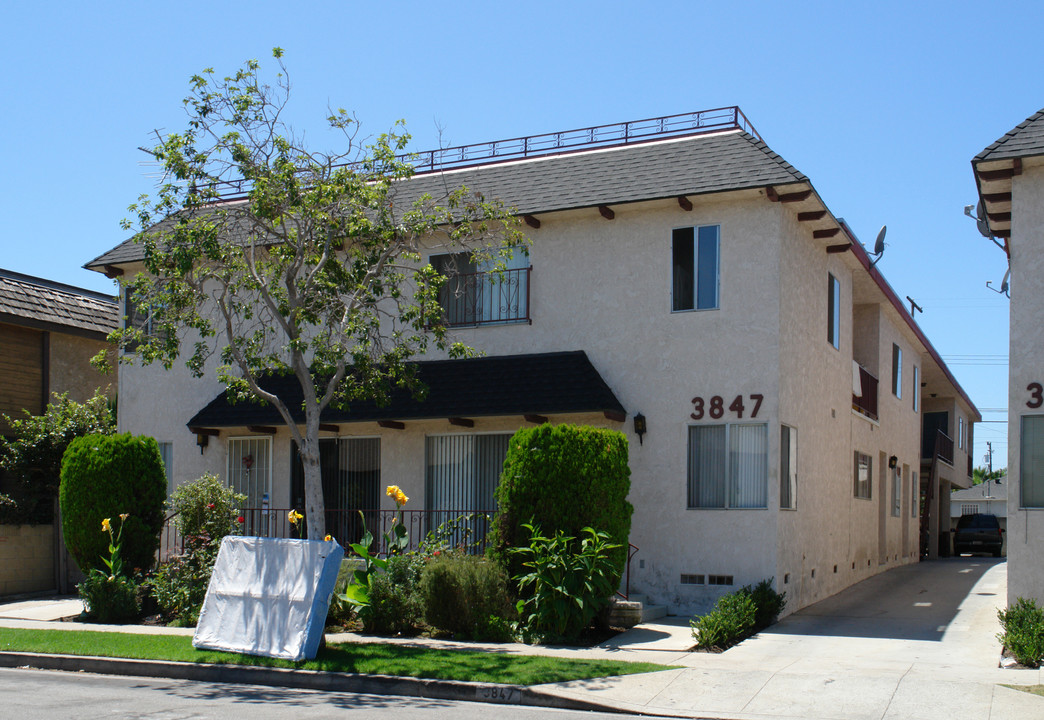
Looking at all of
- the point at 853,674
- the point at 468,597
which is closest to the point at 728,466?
the point at 468,597

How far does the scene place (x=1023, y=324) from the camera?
12820 millimetres

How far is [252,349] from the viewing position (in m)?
13.5

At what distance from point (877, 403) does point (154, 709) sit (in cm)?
1713

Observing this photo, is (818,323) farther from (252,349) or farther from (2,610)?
(2,610)

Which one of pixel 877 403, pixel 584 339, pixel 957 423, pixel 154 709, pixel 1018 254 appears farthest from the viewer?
pixel 957 423

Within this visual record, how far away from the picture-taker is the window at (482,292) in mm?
16953

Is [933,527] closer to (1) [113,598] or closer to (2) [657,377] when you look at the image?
(2) [657,377]

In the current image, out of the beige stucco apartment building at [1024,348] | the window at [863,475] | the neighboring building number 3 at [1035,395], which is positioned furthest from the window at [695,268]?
the window at [863,475]

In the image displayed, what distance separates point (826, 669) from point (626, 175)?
8.39 meters

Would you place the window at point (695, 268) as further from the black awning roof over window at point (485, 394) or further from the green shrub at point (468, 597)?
the green shrub at point (468, 597)

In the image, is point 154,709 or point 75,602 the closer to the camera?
point 154,709

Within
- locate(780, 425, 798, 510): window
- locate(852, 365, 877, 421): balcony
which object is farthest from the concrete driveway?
locate(852, 365, 877, 421): balcony

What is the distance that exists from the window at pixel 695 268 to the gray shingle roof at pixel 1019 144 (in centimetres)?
399

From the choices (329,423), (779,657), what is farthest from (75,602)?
(779,657)
